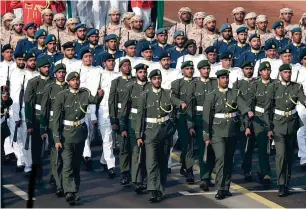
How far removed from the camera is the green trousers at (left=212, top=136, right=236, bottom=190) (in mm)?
32094

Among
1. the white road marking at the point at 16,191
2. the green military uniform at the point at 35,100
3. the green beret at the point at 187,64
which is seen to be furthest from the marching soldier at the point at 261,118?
the white road marking at the point at 16,191

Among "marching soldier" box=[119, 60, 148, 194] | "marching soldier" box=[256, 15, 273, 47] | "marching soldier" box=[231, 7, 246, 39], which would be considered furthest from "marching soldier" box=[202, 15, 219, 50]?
"marching soldier" box=[119, 60, 148, 194]

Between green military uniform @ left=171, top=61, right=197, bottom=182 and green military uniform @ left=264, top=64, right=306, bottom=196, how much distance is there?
167cm

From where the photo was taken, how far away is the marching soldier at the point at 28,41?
36344 mm

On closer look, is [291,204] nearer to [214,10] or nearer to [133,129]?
[133,129]

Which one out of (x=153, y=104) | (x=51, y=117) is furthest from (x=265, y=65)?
(x=51, y=117)

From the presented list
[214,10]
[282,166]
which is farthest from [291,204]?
[214,10]

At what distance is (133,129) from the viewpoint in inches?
1291

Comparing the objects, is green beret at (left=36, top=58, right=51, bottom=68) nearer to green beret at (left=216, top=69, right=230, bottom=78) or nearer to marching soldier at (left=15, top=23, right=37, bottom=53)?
marching soldier at (left=15, top=23, right=37, bottom=53)

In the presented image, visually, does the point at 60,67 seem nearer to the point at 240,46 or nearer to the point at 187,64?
the point at 187,64

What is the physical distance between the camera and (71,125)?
104 ft

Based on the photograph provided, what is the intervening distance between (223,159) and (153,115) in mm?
1591

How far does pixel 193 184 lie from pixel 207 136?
142 centimetres

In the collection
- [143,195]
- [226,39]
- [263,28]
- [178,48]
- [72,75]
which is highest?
[263,28]
